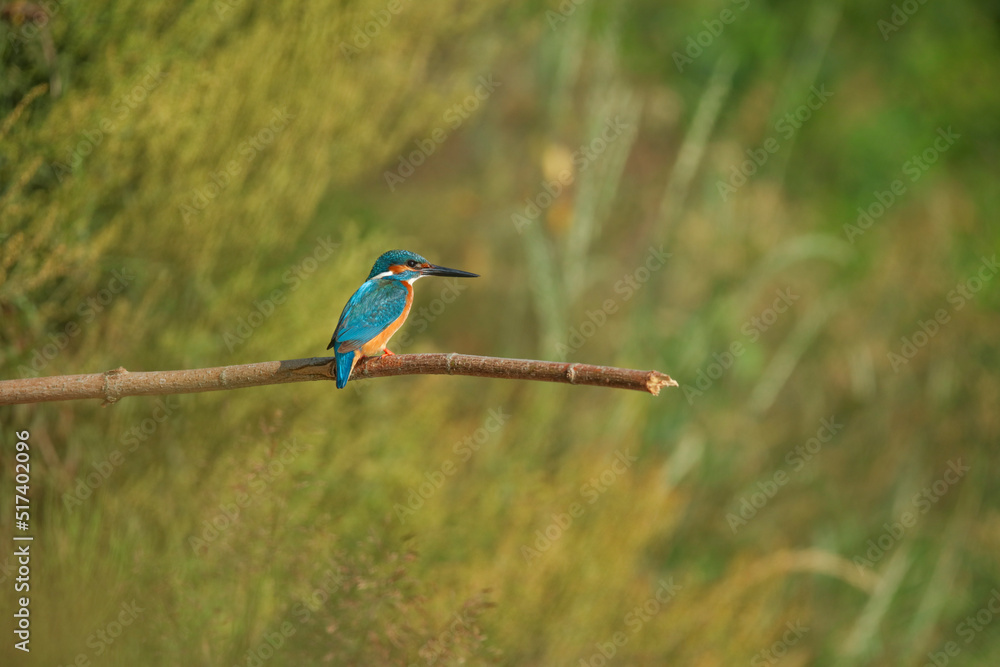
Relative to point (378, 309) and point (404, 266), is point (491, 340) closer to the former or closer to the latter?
point (404, 266)

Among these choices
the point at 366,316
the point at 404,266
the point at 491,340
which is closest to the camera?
the point at 366,316

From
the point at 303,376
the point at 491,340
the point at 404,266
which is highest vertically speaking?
the point at 404,266

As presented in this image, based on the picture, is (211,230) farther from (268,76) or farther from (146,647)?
(146,647)

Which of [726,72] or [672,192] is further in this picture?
[726,72]

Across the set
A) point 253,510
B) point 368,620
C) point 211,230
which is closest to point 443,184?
point 211,230

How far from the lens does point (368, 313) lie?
2.06 metres

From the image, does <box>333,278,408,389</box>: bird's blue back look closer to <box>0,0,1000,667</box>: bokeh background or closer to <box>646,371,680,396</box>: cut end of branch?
<box>0,0,1000,667</box>: bokeh background

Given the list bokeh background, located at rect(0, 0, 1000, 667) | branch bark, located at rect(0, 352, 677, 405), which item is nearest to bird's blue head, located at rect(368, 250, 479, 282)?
branch bark, located at rect(0, 352, 677, 405)

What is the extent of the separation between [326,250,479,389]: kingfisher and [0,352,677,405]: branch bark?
0.04 m

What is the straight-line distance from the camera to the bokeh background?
305 cm

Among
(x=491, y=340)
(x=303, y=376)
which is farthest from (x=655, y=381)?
(x=491, y=340)

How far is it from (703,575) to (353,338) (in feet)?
11.4

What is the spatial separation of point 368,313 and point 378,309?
4 centimetres

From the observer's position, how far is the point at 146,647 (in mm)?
2779
